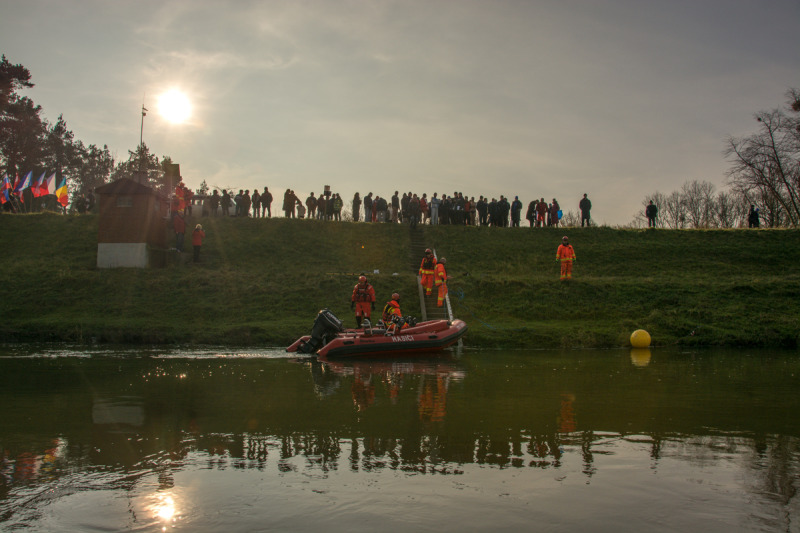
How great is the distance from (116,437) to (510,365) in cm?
992

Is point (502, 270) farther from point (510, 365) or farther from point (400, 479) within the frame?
point (400, 479)

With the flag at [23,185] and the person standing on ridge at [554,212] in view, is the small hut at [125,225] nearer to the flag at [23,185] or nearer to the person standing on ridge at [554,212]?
the flag at [23,185]

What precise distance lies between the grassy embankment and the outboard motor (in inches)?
131

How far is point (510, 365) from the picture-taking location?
15.6 meters

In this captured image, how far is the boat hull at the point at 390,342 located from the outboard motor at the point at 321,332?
0.23 metres

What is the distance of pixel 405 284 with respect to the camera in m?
26.4

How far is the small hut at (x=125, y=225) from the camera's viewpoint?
28672 millimetres

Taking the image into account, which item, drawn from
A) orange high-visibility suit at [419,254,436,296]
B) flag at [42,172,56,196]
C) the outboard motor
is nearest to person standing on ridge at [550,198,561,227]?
orange high-visibility suit at [419,254,436,296]

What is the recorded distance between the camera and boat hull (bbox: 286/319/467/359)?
679 inches

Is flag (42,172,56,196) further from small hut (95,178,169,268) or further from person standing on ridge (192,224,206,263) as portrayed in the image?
person standing on ridge (192,224,206,263)

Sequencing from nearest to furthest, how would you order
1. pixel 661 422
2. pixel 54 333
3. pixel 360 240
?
pixel 661 422
pixel 54 333
pixel 360 240

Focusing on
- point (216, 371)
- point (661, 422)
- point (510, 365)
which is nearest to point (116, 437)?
point (216, 371)

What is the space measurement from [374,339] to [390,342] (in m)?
0.44

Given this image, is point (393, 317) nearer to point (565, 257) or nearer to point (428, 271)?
point (428, 271)
